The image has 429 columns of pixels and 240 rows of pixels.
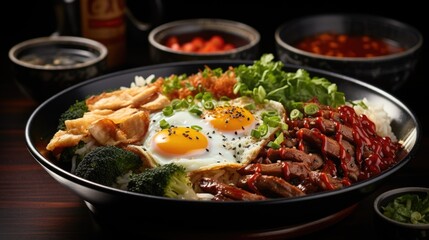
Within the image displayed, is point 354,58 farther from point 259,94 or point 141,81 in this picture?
point 141,81

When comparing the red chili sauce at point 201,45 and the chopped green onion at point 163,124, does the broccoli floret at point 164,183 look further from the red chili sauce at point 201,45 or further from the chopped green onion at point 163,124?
the red chili sauce at point 201,45

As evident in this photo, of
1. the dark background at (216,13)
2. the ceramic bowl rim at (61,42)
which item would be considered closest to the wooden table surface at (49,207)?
the ceramic bowl rim at (61,42)

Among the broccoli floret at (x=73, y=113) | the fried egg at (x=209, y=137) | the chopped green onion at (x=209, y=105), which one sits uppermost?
the chopped green onion at (x=209, y=105)

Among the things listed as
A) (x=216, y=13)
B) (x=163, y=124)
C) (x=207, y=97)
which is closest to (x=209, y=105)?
(x=207, y=97)

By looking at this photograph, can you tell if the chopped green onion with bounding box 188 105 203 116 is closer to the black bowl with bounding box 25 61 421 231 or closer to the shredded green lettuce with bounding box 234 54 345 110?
the shredded green lettuce with bounding box 234 54 345 110

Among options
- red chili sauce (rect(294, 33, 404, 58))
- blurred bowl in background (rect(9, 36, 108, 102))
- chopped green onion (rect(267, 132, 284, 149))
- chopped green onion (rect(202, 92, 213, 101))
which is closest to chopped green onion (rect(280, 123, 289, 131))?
chopped green onion (rect(267, 132, 284, 149))

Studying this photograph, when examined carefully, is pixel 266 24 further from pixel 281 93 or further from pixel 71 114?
pixel 71 114
